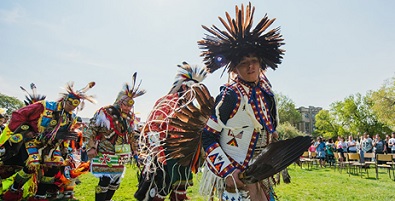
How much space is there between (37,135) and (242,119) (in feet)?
14.8

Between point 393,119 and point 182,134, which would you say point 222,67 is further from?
point 393,119

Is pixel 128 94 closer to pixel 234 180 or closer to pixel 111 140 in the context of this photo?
pixel 111 140

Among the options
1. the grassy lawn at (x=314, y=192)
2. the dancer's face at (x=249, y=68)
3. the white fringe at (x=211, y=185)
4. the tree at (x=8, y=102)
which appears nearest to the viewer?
the white fringe at (x=211, y=185)

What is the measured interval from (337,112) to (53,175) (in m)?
53.6

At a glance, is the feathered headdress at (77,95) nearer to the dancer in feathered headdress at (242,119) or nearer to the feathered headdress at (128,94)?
the feathered headdress at (128,94)

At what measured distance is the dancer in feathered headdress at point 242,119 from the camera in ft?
6.37

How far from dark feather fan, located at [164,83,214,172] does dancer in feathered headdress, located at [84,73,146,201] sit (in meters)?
2.37

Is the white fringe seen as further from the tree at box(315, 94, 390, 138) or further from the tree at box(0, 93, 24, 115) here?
the tree at box(0, 93, 24, 115)

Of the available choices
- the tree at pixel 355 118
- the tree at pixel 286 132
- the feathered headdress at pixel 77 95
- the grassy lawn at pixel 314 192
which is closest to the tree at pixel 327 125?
the tree at pixel 355 118

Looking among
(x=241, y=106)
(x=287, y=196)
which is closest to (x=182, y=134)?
(x=241, y=106)

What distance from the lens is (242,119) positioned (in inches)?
83.6

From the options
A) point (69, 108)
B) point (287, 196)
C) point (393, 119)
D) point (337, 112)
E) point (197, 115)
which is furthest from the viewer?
point (337, 112)

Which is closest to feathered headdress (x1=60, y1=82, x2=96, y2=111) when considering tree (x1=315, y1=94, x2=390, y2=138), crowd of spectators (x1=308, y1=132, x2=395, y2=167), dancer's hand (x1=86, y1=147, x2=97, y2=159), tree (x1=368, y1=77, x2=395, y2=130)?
dancer's hand (x1=86, y1=147, x2=97, y2=159)

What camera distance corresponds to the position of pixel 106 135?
15.0 feet
